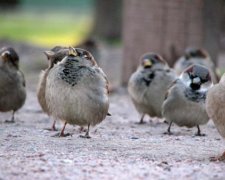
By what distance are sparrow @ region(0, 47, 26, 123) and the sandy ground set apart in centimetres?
31

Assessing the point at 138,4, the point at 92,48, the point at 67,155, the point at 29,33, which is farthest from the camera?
the point at 29,33

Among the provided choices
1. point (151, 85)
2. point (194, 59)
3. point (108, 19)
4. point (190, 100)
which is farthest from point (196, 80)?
point (108, 19)

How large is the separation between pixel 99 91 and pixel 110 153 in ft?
4.44

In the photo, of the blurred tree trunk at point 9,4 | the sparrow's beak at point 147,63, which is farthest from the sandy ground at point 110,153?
the blurred tree trunk at point 9,4

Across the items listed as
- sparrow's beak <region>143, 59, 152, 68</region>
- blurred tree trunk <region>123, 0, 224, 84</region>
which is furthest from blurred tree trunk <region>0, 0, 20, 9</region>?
sparrow's beak <region>143, 59, 152, 68</region>

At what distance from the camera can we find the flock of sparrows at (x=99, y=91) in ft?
29.2

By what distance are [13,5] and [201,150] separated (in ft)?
112

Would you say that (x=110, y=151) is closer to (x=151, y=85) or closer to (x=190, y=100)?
(x=190, y=100)

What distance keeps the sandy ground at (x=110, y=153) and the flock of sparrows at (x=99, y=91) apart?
269 millimetres

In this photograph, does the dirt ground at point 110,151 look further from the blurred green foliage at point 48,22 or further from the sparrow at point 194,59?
the blurred green foliage at point 48,22

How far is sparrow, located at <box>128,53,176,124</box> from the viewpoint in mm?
11195

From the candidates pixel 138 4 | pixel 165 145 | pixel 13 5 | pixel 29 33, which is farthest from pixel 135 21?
pixel 13 5

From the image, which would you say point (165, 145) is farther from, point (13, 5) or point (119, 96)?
point (13, 5)

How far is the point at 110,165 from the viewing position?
23.5 feet
